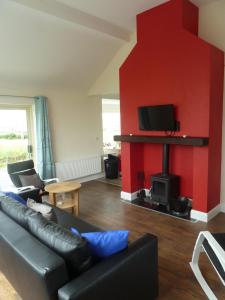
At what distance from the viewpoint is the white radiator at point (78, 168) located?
5629mm

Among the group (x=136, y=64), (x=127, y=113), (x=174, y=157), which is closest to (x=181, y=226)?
(x=174, y=157)

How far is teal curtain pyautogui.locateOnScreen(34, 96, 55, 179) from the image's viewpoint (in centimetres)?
512

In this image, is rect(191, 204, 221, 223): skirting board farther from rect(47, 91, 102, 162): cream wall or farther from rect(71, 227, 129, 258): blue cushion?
rect(47, 91, 102, 162): cream wall

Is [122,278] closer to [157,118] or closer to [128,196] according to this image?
[157,118]

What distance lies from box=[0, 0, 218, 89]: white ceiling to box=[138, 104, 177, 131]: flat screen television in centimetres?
165

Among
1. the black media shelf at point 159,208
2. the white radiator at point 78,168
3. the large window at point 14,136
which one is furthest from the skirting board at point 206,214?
the large window at point 14,136

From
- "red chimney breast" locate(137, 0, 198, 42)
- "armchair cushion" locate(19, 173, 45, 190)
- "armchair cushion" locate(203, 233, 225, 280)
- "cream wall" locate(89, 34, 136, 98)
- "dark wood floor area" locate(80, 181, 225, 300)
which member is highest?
"red chimney breast" locate(137, 0, 198, 42)

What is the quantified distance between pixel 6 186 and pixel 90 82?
3204 millimetres

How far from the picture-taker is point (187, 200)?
4109mm

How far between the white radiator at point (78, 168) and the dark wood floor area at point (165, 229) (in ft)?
1.73

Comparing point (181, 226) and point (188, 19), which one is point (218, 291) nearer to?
point (181, 226)

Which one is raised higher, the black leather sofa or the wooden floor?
the black leather sofa

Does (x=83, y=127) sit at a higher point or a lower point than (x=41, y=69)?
lower

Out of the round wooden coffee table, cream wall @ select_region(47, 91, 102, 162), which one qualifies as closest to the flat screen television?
the round wooden coffee table
